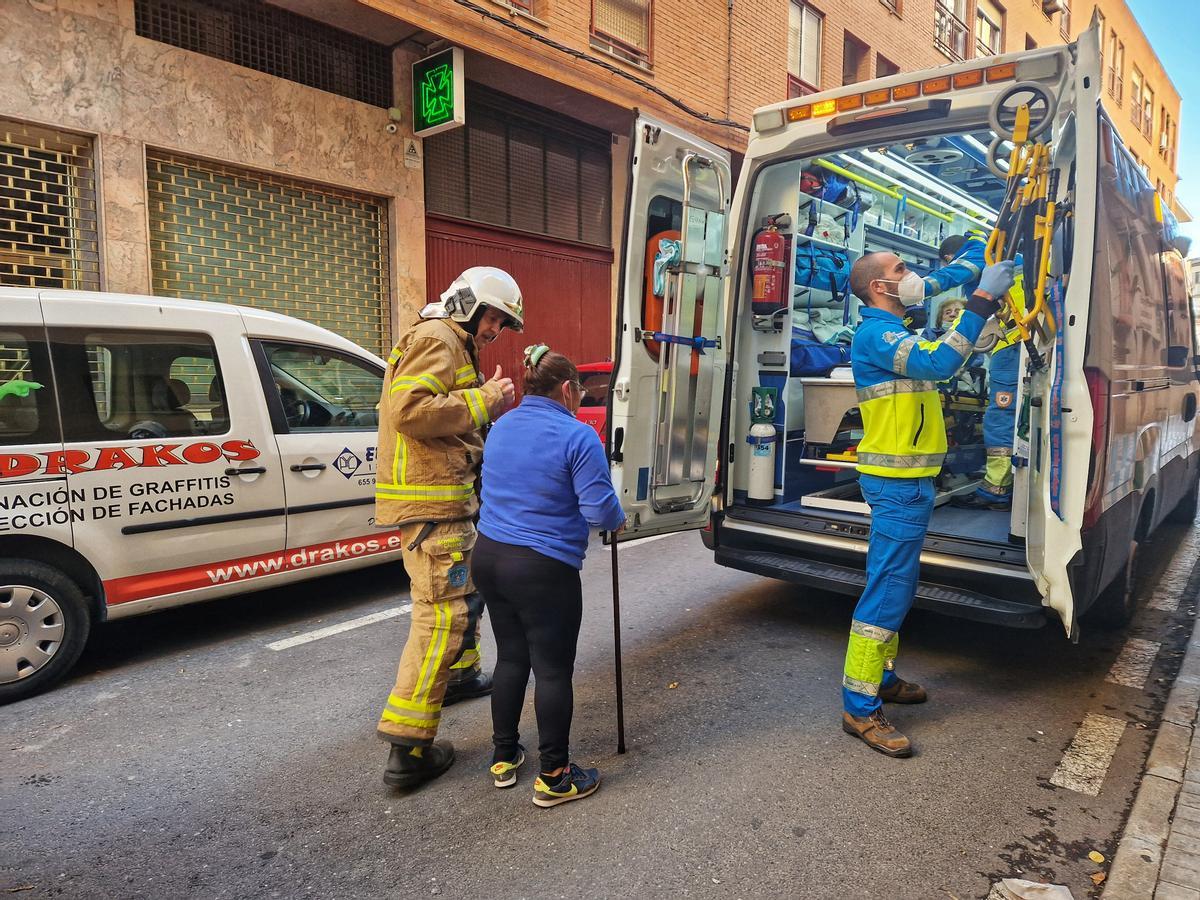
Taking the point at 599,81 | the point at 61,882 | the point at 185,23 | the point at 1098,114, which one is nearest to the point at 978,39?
the point at 599,81

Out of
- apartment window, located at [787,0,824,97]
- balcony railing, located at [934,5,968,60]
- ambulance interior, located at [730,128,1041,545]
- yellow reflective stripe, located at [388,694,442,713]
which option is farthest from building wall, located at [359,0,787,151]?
yellow reflective stripe, located at [388,694,442,713]

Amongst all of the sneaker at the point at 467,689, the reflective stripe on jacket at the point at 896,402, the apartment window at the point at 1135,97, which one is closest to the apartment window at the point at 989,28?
the apartment window at the point at 1135,97

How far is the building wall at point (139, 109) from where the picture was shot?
6.84 m

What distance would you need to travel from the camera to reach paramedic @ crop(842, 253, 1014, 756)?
3.16m

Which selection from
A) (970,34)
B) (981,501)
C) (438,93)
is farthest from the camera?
(970,34)

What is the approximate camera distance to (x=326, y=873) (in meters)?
2.43

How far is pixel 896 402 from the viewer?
319cm

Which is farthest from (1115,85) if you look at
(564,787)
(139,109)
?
(564,787)

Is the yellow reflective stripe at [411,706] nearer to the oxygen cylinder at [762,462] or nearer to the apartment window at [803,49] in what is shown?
the oxygen cylinder at [762,462]

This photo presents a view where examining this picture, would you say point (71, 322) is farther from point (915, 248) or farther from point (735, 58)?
point (735, 58)

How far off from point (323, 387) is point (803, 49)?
13749 mm

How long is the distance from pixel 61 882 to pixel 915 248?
26.3ft

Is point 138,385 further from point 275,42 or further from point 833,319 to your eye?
point 275,42

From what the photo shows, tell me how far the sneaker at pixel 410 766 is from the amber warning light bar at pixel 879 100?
3413 mm
